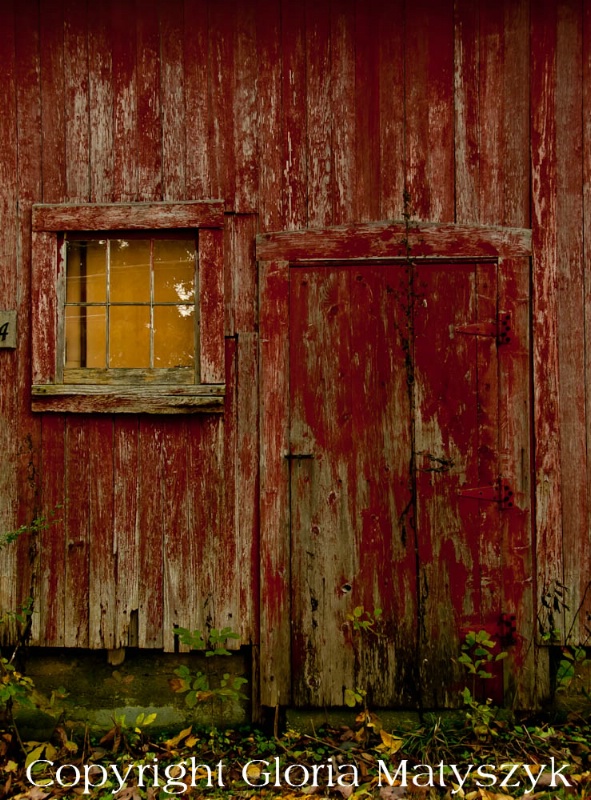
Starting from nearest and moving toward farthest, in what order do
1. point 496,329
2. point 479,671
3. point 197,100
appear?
point 479,671
point 496,329
point 197,100

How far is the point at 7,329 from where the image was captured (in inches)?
140

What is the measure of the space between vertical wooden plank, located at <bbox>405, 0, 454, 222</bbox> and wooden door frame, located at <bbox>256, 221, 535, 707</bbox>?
0.75 ft

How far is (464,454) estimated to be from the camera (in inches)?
135

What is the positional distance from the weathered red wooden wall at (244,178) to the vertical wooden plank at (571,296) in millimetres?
11

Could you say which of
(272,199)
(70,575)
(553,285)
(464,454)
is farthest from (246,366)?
(553,285)

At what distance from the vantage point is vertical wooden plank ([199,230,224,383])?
345cm

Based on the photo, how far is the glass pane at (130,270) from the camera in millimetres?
3559

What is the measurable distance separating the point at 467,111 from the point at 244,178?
4.29 feet

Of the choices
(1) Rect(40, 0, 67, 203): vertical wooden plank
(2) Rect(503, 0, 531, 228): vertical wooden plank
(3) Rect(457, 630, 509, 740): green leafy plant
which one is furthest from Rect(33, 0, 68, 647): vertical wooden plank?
(2) Rect(503, 0, 531, 228): vertical wooden plank

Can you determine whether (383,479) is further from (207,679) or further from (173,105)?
(173,105)

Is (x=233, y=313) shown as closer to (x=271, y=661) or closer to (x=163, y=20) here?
(x=163, y=20)

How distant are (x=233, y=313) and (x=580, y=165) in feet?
6.94

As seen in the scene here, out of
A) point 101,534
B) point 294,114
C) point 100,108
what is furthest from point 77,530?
point 294,114

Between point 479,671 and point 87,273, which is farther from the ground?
point 87,273
